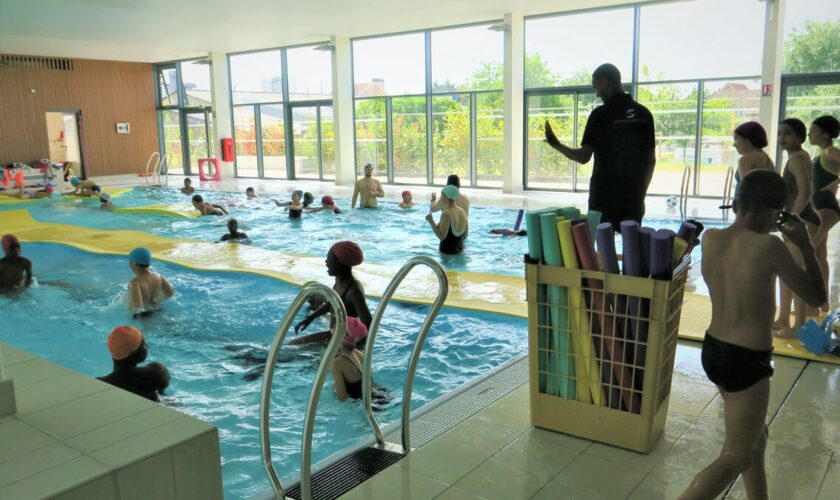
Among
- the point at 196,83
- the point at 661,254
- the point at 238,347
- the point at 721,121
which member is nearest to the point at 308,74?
the point at 196,83

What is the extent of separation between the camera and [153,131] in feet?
79.3

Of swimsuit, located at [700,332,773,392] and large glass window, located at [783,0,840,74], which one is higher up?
large glass window, located at [783,0,840,74]

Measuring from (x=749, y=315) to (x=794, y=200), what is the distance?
2810mm

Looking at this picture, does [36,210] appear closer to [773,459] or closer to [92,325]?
[92,325]

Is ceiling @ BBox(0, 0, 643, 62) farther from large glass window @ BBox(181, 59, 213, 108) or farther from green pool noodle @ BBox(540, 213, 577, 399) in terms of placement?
green pool noodle @ BBox(540, 213, 577, 399)

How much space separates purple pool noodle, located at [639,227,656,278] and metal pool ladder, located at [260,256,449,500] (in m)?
0.84

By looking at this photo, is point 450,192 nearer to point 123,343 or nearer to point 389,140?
point 123,343

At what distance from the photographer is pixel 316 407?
92.0 inches

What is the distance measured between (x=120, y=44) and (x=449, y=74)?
31.4 feet

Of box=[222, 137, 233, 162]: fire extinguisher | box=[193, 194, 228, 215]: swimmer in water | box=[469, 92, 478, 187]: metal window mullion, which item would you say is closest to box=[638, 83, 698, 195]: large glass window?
box=[469, 92, 478, 187]: metal window mullion

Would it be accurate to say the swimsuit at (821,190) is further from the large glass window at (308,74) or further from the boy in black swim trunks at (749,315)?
the large glass window at (308,74)

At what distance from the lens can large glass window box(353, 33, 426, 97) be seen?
1773 cm

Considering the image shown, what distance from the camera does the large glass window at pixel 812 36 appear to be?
12109 mm

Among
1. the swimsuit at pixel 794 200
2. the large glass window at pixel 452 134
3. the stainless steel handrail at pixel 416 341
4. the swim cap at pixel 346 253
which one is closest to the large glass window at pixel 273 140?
the large glass window at pixel 452 134
